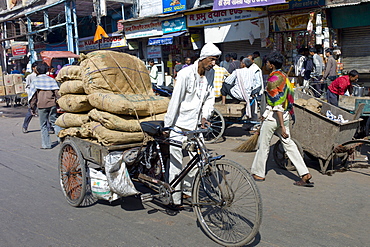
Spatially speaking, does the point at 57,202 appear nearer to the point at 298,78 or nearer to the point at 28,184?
the point at 28,184

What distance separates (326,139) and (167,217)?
2658 millimetres

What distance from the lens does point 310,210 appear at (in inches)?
166

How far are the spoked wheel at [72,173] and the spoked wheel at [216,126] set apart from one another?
3.70 m

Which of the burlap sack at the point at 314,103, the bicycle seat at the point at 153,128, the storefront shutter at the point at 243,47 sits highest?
the storefront shutter at the point at 243,47

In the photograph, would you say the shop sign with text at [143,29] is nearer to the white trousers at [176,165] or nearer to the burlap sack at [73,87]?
the burlap sack at [73,87]

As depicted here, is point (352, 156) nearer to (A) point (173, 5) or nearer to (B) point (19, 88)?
(A) point (173, 5)

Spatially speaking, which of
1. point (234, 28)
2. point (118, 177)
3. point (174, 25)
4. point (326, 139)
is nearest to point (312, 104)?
point (326, 139)

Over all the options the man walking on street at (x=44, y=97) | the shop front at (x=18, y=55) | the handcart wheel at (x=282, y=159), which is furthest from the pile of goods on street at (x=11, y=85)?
the handcart wheel at (x=282, y=159)

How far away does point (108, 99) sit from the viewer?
4320mm

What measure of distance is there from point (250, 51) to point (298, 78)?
96.7 inches

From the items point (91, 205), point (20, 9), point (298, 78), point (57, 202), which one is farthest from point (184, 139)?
point (20, 9)

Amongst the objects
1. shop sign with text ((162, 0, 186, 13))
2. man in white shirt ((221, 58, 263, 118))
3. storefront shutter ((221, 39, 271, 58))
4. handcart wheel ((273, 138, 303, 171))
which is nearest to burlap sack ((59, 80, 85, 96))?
handcart wheel ((273, 138, 303, 171))

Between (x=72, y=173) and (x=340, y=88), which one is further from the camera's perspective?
(x=340, y=88)

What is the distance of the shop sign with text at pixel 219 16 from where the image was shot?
40.6ft
